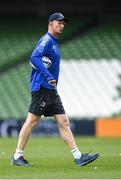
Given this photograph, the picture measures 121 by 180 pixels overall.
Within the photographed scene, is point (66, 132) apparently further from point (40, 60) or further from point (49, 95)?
point (40, 60)

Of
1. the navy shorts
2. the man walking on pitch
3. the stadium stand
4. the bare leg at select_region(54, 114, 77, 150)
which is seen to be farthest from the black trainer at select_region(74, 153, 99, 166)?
the stadium stand

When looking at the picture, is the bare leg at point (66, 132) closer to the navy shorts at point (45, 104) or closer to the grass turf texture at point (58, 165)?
the navy shorts at point (45, 104)

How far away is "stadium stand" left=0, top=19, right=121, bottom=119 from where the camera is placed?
23.9 meters

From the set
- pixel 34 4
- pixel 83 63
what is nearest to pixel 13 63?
pixel 83 63

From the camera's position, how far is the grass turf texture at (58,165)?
33.8 ft

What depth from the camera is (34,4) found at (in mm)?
29391

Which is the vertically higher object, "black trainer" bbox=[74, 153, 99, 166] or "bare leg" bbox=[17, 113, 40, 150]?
"bare leg" bbox=[17, 113, 40, 150]

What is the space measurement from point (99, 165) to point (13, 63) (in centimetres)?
1437

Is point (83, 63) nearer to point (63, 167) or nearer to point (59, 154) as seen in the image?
point (59, 154)

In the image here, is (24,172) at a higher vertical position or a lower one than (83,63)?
higher

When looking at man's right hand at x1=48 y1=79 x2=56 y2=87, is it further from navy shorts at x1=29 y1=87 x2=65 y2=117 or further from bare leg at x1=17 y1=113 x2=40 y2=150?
bare leg at x1=17 y1=113 x2=40 y2=150

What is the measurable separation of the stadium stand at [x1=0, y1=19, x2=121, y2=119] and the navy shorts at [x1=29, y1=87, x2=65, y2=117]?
458 inches

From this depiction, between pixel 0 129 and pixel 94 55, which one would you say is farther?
pixel 94 55

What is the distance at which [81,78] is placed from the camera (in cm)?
2522
